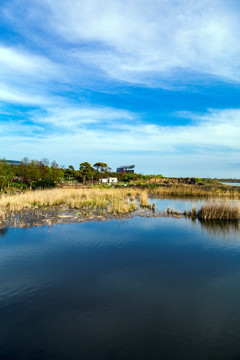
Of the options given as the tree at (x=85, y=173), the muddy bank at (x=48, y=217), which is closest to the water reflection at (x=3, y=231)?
the muddy bank at (x=48, y=217)

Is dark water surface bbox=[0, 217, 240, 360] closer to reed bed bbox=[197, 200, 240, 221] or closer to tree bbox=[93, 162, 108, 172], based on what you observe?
reed bed bbox=[197, 200, 240, 221]

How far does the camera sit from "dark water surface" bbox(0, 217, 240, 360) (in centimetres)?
421

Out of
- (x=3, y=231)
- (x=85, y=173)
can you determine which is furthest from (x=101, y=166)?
(x=3, y=231)

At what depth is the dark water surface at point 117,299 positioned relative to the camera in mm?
4207

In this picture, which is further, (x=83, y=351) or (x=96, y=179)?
(x=96, y=179)

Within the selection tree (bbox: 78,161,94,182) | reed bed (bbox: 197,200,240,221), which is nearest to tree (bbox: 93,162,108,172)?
tree (bbox: 78,161,94,182)

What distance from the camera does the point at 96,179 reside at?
5834 cm

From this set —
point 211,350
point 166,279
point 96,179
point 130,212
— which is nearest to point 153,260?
point 166,279

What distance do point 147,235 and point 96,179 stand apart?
47.3 metres

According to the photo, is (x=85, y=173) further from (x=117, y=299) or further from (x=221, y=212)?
(x=117, y=299)

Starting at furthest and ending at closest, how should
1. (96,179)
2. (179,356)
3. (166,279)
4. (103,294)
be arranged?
1. (96,179)
2. (166,279)
3. (103,294)
4. (179,356)

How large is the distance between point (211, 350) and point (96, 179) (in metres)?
54.8

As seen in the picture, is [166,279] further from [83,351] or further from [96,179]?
[96,179]

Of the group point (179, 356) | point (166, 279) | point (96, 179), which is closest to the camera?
point (179, 356)
